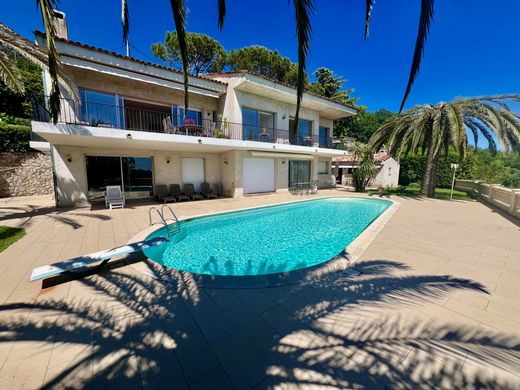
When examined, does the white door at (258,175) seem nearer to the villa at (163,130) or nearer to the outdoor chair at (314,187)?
the villa at (163,130)

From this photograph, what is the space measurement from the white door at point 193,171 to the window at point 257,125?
4.12m

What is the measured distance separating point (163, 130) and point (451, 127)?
18.5 m

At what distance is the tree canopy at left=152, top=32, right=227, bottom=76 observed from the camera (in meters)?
26.5

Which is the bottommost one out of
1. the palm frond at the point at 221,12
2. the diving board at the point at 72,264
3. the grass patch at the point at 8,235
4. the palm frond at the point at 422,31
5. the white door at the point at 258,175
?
the grass patch at the point at 8,235

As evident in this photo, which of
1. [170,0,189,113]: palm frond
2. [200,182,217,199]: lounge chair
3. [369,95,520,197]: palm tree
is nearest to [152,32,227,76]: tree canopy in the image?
[200,182,217,199]: lounge chair

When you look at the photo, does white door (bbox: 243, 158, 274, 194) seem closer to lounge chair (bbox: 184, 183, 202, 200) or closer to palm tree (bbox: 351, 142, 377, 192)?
lounge chair (bbox: 184, 183, 202, 200)

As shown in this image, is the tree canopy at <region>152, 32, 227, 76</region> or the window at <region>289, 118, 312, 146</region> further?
the tree canopy at <region>152, 32, 227, 76</region>

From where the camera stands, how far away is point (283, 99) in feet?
57.9

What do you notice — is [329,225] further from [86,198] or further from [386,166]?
[386,166]

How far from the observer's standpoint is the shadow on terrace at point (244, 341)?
2.30 meters

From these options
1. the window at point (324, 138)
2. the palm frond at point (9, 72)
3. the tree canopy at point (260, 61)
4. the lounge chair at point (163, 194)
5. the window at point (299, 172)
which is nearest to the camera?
the palm frond at point (9, 72)

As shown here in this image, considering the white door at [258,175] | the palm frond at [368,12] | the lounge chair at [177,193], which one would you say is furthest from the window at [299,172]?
the palm frond at [368,12]

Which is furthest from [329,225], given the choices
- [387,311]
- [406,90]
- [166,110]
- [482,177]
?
[482,177]

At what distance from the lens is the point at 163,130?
47.3ft
